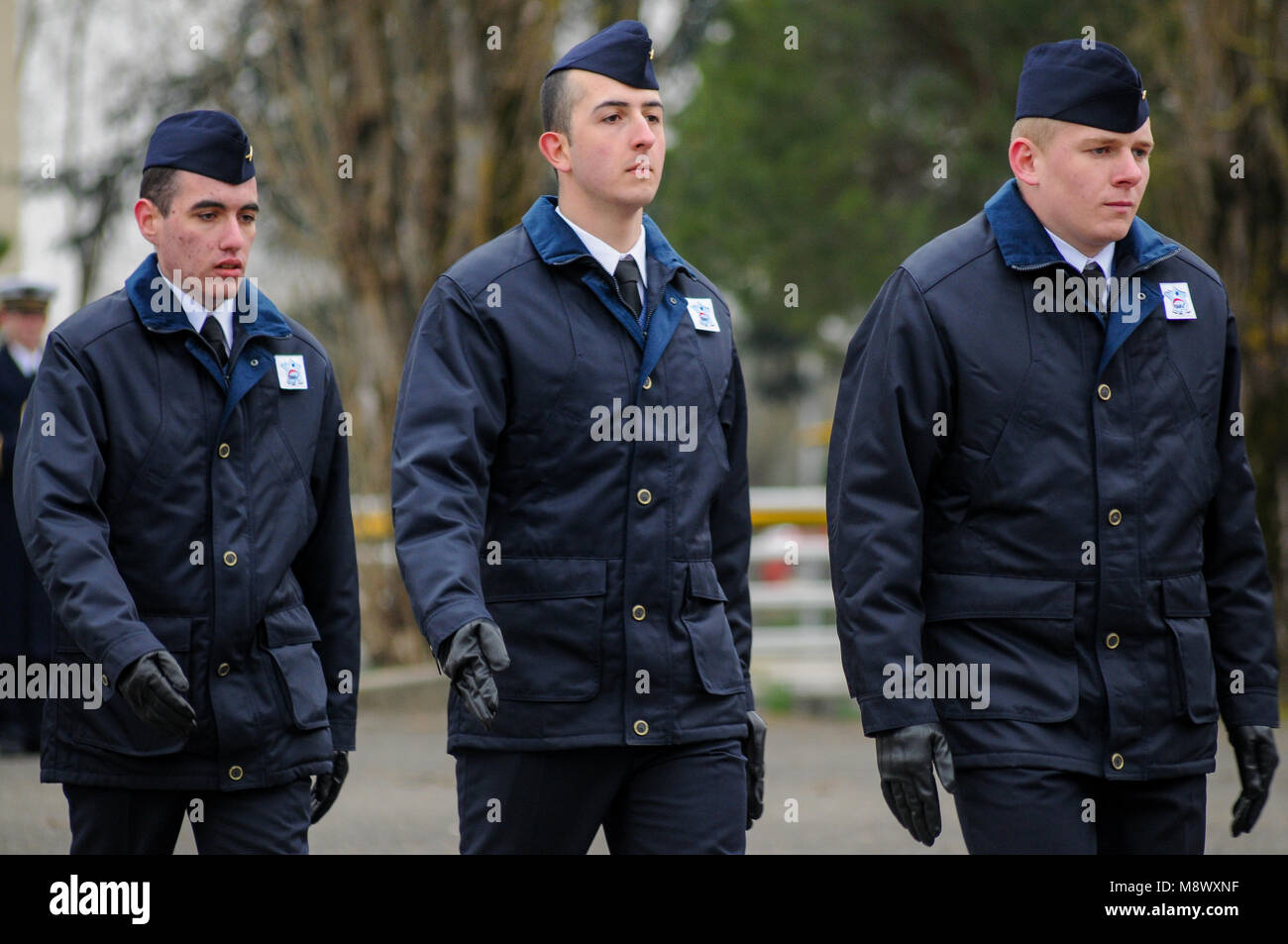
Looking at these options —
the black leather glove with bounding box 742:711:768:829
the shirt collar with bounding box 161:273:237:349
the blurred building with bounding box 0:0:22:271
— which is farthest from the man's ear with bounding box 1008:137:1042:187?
the blurred building with bounding box 0:0:22:271

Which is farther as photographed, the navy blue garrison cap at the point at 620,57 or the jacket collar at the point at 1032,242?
the navy blue garrison cap at the point at 620,57

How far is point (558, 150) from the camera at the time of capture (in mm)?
4605

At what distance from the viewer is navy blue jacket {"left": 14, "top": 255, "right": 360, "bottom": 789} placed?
435cm

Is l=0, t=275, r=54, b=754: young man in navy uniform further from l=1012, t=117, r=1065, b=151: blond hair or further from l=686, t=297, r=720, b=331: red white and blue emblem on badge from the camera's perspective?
l=1012, t=117, r=1065, b=151: blond hair

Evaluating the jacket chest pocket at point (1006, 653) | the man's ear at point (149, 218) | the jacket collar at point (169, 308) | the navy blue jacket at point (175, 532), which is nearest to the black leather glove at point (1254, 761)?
the jacket chest pocket at point (1006, 653)

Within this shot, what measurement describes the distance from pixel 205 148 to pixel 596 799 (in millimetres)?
1715

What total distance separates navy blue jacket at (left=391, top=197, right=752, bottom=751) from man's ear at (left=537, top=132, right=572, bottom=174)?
0.17 metres

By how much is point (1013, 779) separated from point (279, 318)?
1.96 meters

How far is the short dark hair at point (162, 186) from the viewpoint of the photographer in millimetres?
4676

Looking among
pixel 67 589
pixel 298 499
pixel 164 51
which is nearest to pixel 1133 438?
pixel 298 499

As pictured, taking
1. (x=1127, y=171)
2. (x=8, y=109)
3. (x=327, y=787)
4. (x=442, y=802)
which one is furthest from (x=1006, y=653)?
(x=8, y=109)

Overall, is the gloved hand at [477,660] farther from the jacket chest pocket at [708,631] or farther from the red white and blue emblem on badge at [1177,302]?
the red white and blue emblem on badge at [1177,302]

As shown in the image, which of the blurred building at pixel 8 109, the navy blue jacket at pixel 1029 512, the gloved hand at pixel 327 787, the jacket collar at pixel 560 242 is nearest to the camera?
the navy blue jacket at pixel 1029 512

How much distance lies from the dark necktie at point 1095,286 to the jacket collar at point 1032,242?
0.05m
